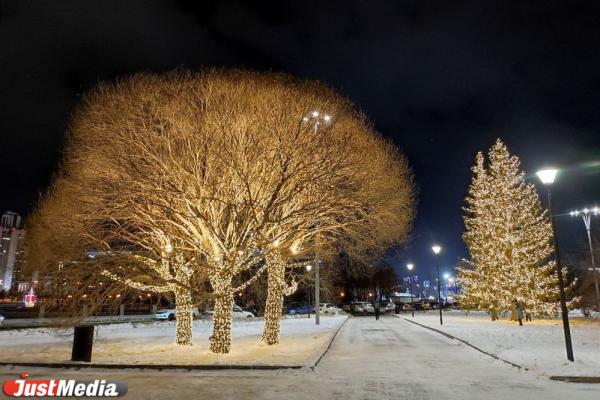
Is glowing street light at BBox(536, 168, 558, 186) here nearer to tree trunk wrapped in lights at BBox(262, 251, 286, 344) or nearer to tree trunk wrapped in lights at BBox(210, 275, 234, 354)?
tree trunk wrapped in lights at BBox(262, 251, 286, 344)

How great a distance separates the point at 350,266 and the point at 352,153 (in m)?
7.38

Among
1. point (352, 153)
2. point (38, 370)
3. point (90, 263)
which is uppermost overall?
point (352, 153)

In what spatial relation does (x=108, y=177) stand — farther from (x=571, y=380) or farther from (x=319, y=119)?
(x=571, y=380)

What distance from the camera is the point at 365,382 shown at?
10266 mm

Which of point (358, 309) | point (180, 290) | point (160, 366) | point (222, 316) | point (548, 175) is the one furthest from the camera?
point (358, 309)

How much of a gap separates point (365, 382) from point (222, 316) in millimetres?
6038

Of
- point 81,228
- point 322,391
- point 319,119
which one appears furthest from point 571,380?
point 81,228

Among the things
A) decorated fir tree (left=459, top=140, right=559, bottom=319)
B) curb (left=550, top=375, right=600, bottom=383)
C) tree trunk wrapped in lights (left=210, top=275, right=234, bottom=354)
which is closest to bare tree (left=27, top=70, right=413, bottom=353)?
tree trunk wrapped in lights (left=210, top=275, right=234, bottom=354)

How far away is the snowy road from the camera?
9.05 meters

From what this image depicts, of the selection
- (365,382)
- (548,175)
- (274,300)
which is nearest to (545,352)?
(548,175)

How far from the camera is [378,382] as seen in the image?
10266 millimetres

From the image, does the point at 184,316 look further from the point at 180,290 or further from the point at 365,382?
the point at 365,382

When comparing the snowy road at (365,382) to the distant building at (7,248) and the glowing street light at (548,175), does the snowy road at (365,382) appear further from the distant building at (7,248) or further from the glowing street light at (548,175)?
the distant building at (7,248)

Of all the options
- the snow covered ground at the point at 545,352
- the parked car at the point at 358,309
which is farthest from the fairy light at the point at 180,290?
the parked car at the point at 358,309
